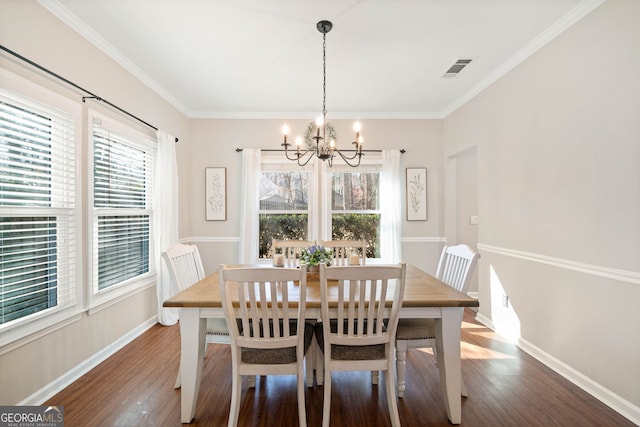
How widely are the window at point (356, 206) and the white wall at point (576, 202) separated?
1637mm

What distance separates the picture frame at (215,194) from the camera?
445 cm

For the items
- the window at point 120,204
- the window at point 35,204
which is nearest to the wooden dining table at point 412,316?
the window at point 35,204

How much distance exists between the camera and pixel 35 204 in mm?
2086

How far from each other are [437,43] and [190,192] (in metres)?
3.57

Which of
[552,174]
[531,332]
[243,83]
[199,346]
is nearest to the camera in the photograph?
[199,346]

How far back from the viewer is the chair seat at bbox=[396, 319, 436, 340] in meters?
2.01

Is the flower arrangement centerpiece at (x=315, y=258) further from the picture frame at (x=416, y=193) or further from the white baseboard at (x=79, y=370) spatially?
the picture frame at (x=416, y=193)

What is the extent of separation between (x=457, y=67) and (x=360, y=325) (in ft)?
9.08

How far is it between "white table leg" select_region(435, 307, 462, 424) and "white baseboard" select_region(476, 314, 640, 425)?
1.05 m

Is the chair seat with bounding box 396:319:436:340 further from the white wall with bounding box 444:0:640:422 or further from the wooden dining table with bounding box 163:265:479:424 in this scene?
the white wall with bounding box 444:0:640:422

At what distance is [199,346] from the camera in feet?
6.09

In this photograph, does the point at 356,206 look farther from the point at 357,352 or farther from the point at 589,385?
the point at 589,385

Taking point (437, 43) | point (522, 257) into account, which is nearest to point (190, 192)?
point (437, 43)

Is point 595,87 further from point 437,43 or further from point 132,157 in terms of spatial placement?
point 132,157
